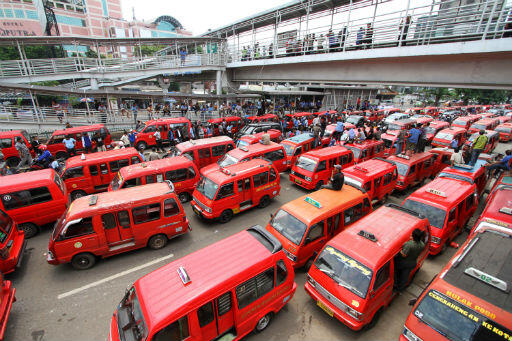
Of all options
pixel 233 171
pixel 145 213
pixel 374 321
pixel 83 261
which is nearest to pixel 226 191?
pixel 233 171

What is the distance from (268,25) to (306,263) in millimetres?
21177

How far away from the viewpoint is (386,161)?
10.3 metres

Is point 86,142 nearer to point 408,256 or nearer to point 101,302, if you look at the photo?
point 101,302

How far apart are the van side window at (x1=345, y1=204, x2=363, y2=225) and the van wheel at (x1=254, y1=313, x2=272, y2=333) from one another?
3563 millimetres

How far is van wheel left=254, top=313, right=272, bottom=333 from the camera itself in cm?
485

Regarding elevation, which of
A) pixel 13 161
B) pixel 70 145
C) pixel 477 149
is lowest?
pixel 13 161

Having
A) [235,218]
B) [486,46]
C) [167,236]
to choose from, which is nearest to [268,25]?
[486,46]

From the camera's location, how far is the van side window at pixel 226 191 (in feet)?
→ 27.3

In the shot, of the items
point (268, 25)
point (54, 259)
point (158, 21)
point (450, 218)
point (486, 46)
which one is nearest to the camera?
point (54, 259)

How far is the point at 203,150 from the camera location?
12.3 metres

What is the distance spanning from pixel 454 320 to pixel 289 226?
11.8ft

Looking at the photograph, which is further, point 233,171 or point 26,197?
point 233,171

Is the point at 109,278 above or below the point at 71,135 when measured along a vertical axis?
below

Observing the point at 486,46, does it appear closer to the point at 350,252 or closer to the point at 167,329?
the point at 350,252
